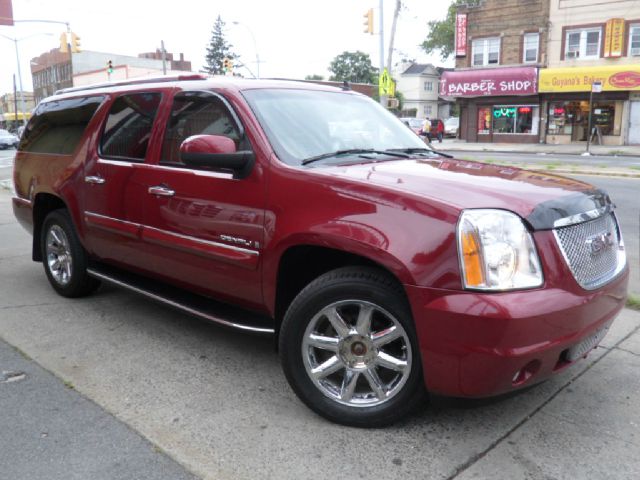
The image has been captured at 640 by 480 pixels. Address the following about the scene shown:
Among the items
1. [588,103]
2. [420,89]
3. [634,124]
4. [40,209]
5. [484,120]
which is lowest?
[40,209]

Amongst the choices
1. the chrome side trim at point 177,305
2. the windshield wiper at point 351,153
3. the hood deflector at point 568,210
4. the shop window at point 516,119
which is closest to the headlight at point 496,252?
the hood deflector at point 568,210

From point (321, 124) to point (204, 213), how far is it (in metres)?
0.93

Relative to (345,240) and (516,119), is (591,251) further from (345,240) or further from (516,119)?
(516,119)

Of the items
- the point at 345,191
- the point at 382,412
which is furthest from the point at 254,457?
the point at 345,191

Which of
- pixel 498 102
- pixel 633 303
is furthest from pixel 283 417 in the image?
pixel 498 102

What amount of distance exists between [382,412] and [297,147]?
1565 millimetres

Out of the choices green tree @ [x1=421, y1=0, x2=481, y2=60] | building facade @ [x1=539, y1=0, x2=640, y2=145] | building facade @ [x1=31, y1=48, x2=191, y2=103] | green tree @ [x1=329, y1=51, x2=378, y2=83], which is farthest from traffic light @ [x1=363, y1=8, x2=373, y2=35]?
green tree @ [x1=329, y1=51, x2=378, y2=83]

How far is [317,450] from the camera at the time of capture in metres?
2.91

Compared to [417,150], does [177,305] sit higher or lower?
lower

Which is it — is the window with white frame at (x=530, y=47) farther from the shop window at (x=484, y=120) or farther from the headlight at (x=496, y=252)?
the headlight at (x=496, y=252)

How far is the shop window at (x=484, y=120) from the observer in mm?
34094

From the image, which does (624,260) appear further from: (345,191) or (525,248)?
(345,191)

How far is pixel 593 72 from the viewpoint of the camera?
28984 millimetres

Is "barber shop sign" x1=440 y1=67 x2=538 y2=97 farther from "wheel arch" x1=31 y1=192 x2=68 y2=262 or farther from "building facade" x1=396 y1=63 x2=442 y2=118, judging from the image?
"building facade" x1=396 y1=63 x2=442 y2=118
